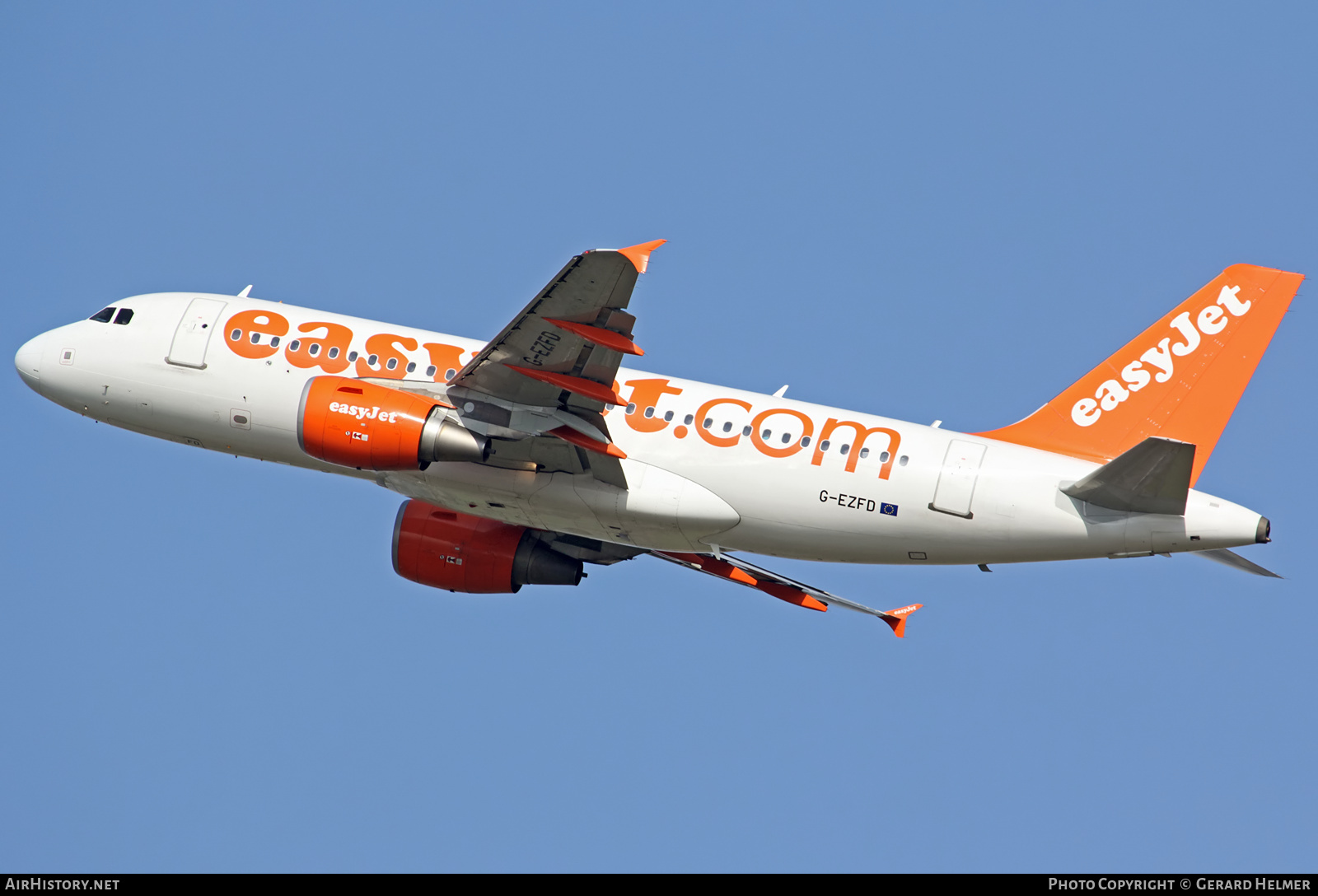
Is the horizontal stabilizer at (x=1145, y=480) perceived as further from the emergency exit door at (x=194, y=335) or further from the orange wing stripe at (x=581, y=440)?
the emergency exit door at (x=194, y=335)

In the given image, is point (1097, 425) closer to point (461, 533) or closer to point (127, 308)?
point (461, 533)

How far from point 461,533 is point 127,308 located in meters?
9.20

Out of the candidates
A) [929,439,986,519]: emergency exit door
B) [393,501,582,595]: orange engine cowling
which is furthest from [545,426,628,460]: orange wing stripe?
[929,439,986,519]: emergency exit door

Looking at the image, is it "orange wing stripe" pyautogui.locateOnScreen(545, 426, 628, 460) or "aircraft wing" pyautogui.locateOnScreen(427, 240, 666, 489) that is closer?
"aircraft wing" pyautogui.locateOnScreen(427, 240, 666, 489)

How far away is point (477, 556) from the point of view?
110 feet

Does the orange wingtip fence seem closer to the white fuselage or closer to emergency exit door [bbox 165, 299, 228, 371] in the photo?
the white fuselage

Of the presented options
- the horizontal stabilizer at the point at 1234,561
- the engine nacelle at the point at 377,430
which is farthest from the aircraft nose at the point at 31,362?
the horizontal stabilizer at the point at 1234,561

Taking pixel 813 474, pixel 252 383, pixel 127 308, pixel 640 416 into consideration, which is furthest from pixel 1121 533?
pixel 127 308

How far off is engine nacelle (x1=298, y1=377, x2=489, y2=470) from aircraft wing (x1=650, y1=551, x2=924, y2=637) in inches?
275

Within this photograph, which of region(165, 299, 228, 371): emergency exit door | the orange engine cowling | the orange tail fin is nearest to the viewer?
the orange tail fin

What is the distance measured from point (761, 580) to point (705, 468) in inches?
211

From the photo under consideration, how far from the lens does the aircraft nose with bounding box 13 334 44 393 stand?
3297 centimetres

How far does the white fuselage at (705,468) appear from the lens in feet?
93.1

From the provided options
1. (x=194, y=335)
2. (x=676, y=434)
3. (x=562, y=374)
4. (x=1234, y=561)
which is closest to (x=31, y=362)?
(x=194, y=335)
